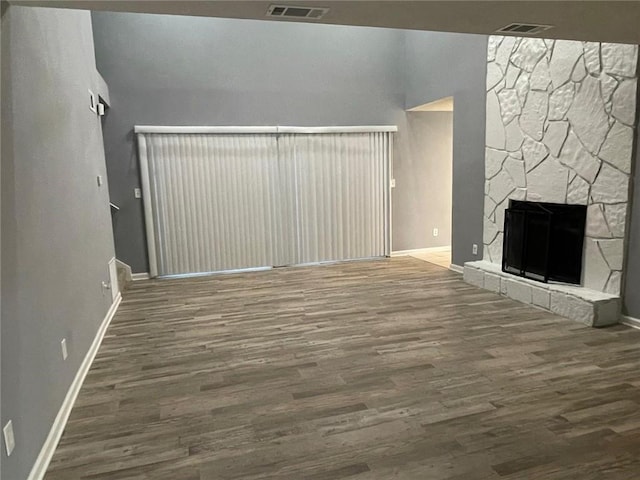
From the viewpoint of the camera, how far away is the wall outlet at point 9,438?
5.64 feet

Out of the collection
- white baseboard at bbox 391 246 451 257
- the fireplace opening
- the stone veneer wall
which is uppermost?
the stone veneer wall

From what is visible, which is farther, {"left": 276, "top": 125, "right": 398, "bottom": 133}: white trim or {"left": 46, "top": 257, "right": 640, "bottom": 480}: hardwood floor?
{"left": 276, "top": 125, "right": 398, "bottom": 133}: white trim

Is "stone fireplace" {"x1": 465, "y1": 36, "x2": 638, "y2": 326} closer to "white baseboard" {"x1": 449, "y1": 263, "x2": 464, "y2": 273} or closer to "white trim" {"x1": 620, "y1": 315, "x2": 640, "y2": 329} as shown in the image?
"white trim" {"x1": 620, "y1": 315, "x2": 640, "y2": 329}

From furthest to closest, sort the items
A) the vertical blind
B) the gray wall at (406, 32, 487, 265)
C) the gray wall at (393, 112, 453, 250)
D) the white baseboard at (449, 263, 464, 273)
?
the gray wall at (393, 112, 453, 250) < the vertical blind < the white baseboard at (449, 263, 464, 273) < the gray wall at (406, 32, 487, 265)

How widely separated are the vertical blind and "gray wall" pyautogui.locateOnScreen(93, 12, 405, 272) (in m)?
0.24

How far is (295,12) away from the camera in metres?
2.33

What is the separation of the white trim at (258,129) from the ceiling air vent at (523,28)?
154 inches

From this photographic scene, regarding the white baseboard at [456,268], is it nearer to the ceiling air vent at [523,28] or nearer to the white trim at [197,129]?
the white trim at [197,129]

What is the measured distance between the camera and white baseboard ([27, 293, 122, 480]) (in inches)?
79.0

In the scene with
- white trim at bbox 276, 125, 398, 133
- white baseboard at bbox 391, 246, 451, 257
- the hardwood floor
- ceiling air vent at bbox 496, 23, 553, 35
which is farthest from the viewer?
white baseboard at bbox 391, 246, 451, 257

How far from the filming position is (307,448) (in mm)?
2168

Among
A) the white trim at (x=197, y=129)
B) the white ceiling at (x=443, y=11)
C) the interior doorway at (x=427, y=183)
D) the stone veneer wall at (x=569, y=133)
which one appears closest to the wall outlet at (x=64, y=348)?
the white ceiling at (x=443, y=11)

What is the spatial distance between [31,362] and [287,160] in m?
4.79

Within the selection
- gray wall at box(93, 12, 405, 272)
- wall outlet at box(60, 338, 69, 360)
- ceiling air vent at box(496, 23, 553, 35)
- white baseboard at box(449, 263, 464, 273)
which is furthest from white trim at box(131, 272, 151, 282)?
ceiling air vent at box(496, 23, 553, 35)
